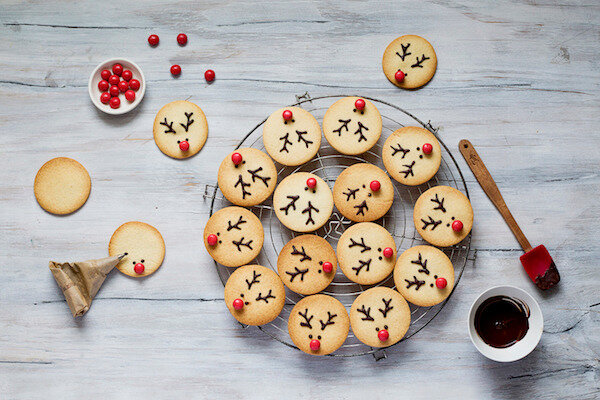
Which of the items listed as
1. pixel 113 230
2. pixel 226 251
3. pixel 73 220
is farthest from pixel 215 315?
pixel 73 220

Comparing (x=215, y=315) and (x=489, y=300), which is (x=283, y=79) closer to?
(x=215, y=315)

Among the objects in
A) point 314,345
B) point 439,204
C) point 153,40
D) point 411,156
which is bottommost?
point 314,345

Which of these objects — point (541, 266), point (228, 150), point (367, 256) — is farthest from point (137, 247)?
point (541, 266)

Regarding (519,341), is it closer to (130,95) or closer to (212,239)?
(212,239)

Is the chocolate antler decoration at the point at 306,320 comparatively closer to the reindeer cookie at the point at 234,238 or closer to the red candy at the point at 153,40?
the reindeer cookie at the point at 234,238

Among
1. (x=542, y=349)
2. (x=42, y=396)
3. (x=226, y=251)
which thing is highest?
(x=226, y=251)

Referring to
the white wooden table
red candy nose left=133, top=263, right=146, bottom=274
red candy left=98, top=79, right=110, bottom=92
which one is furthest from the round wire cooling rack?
red candy left=98, top=79, right=110, bottom=92

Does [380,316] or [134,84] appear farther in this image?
[134,84]
